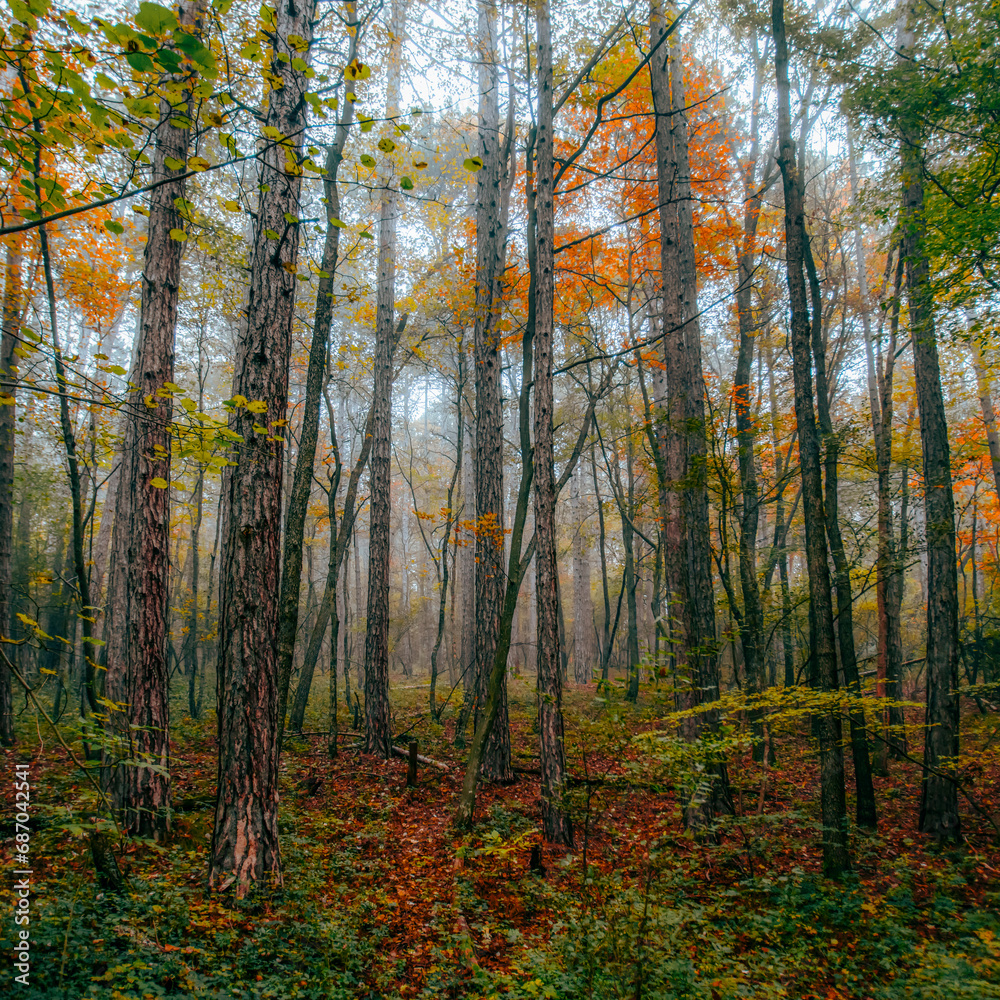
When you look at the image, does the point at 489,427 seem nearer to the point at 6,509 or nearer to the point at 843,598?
the point at 843,598

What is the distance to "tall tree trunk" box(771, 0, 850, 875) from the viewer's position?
518cm

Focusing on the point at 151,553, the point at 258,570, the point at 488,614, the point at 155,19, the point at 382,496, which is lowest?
the point at 488,614

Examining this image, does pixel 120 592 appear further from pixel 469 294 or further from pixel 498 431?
pixel 469 294

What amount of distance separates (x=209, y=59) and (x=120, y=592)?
6.41 metres

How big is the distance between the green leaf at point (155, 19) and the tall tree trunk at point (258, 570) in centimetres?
182

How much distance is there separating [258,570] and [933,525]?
7772 millimetres

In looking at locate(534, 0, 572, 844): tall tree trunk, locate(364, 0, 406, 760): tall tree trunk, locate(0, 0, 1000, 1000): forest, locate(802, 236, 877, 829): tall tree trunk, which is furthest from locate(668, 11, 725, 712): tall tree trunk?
locate(364, 0, 406, 760): tall tree trunk

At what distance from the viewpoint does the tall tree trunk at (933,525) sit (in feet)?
20.2

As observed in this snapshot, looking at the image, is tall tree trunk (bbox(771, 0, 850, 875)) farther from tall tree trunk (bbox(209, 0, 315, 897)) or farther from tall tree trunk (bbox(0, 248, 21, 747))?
tall tree trunk (bbox(0, 248, 21, 747))

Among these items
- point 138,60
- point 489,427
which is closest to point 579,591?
point 489,427

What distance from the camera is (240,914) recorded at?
3.73m

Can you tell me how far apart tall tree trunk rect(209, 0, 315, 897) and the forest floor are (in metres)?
0.42

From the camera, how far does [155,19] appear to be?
212 centimetres

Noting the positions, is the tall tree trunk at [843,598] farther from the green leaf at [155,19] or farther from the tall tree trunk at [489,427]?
the green leaf at [155,19]
